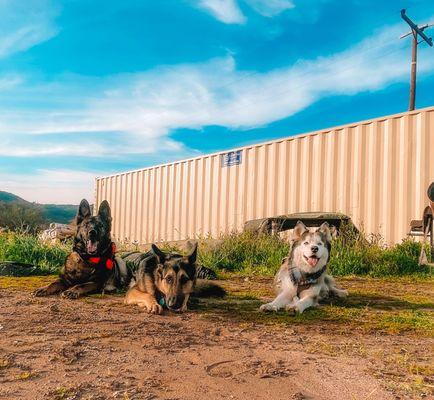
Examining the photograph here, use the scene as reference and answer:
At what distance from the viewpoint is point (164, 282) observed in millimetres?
4020

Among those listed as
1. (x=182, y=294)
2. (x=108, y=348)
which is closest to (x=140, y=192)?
(x=182, y=294)

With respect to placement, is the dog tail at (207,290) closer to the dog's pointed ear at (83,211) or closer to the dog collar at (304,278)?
the dog collar at (304,278)

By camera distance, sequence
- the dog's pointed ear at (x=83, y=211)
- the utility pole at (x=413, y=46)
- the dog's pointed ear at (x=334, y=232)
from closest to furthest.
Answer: the dog's pointed ear at (x=83, y=211), the dog's pointed ear at (x=334, y=232), the utility pole at (x=413, y=46)

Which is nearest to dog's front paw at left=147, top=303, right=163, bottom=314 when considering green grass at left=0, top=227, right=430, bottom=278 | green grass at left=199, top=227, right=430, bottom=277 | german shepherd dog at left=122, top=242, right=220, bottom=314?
german shepherd dog at left=122, top=242, right=220, bottom=314

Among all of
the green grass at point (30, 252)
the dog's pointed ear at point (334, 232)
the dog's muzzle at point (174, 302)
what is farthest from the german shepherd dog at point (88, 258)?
the dog's pointed ear at point (334, 232)

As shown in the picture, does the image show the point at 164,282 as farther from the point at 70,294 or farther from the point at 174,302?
the point at 70,294

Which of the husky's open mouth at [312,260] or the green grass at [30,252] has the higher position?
the husky's open mouth at [312,260]

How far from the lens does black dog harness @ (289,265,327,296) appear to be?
430cm

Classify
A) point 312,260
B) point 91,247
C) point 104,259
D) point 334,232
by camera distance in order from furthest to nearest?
point 334,232
point 104,259
point 91,247
point 312,260

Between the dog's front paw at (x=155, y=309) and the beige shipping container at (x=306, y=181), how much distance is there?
6.89 meters

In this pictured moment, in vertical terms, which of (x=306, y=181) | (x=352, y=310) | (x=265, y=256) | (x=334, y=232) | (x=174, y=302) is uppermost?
(x=306, y=181)

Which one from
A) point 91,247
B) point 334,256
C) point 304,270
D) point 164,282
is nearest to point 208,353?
point 164,282

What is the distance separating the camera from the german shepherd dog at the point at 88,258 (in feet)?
15.8

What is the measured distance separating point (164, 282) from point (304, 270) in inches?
51.7
